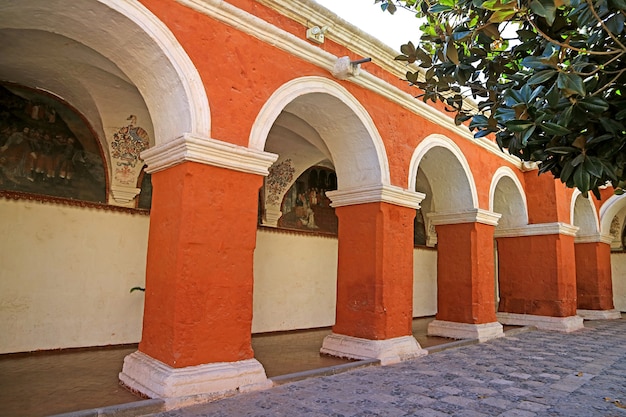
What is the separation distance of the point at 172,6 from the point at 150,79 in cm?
77

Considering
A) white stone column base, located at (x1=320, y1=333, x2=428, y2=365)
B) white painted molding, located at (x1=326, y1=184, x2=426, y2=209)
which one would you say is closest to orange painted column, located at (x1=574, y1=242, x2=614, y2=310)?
white painted molding, located at (x1=326, y1=184, x2=426, y2=209)

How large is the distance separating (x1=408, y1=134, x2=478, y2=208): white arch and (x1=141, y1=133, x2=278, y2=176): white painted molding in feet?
9.79

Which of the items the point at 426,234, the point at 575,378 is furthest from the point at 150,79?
the point at 426,234

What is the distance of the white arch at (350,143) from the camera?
5664 millimetres

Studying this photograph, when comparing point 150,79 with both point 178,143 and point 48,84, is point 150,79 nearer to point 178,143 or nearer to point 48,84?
point 178,143

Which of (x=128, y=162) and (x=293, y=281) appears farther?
(x=293, y=281)

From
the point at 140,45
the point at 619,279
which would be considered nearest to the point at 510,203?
the point at 619,279

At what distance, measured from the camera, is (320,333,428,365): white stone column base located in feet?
20.4

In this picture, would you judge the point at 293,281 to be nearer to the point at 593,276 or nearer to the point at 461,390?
the point at 461,390

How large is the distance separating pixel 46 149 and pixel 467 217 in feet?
23.6

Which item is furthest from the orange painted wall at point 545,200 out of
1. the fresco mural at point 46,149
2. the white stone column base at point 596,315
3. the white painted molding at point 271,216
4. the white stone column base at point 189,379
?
the fresco mural at point 46,149

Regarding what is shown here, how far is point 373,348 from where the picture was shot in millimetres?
6227

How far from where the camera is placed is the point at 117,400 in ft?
13.5

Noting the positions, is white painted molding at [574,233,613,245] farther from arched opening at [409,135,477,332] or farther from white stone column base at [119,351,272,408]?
white stone column base at [119,351,272,408]
